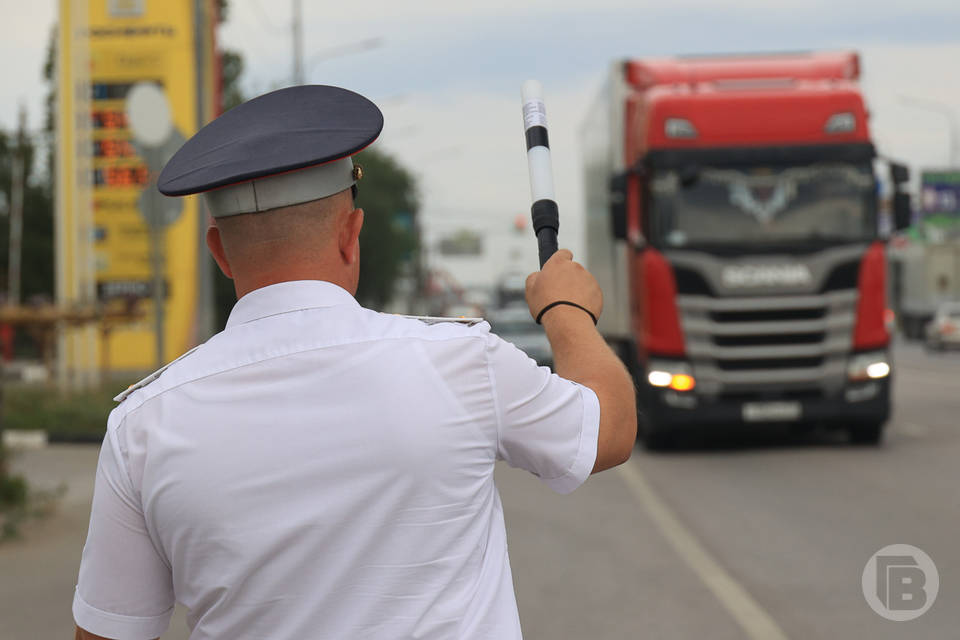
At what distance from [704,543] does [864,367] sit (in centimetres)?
571

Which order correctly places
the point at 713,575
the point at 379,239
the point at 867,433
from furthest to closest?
the point at 379,239, the point at 867,433, the point at 713,575

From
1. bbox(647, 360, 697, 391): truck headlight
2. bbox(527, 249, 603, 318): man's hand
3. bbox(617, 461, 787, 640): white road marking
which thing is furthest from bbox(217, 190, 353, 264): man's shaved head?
bbox(647, 360, 697, 391): truck headlight

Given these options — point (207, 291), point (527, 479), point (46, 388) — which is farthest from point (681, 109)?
point (46, 388)

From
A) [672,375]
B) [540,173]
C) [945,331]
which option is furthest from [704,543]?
[945,331]

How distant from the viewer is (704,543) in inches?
342

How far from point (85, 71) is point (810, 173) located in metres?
12.7

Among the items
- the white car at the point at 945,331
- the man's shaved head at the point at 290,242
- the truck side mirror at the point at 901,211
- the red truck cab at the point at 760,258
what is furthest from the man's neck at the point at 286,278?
the white car at the point at 945,331

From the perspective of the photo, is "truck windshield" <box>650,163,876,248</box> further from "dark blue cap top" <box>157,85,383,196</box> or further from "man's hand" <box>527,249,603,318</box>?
"dark blue cap top" <box>157,85,383,196</box>

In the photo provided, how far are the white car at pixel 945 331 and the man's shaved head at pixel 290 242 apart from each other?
154ft

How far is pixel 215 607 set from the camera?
74.4 inches

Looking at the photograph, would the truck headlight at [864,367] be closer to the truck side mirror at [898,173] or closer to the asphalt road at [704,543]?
the asphalt road at [704,543]

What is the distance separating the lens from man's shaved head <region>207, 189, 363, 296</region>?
194cm

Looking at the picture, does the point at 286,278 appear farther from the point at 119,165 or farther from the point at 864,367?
the point at 119,165

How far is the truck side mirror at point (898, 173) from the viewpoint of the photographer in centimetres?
1381
